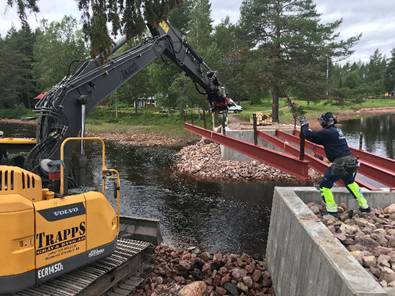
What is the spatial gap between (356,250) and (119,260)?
3.62 m

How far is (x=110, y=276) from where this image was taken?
6758mm

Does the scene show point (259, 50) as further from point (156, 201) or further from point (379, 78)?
point (379, 78)

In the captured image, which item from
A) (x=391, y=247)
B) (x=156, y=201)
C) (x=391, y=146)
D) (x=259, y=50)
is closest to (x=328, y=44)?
(x=259, y=50)

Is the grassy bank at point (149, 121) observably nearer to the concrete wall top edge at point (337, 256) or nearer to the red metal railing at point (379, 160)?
the red metal railing at point (379, 160)

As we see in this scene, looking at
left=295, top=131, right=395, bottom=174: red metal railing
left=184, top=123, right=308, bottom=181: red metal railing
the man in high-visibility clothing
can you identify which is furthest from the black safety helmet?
left=295, top=131, right=395, bottom=174: red metal railing

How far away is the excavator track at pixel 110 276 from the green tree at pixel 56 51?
47.2 metres

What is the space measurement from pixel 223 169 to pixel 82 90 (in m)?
12.1

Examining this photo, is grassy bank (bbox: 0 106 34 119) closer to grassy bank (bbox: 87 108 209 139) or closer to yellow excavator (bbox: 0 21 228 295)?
grassy bank (bbox: 87 108 209 139)

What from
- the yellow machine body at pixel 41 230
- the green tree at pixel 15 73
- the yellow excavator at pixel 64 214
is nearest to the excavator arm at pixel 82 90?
the yellow excavator at pixel 64 214

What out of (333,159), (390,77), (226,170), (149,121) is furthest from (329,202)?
(390,77)

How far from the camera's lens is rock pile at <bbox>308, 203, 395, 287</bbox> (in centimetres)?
556

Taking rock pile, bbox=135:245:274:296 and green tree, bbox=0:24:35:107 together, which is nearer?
rock pile, bbox=135:245:274:296

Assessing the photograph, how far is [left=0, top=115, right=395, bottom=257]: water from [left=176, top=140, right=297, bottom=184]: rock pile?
769mm

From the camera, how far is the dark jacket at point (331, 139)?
7926 millimetres
